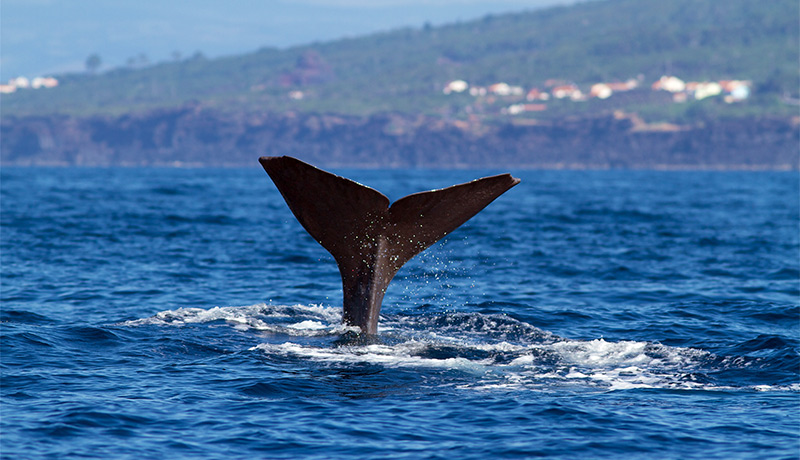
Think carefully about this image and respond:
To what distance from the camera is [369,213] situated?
34.1 feet

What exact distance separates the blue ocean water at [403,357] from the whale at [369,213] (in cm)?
126

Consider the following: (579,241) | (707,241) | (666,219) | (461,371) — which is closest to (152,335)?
(461,371)

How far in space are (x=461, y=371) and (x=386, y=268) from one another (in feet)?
5.01

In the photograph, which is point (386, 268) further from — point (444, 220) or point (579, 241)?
point (579, 241)

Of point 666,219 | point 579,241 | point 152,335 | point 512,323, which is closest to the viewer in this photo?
point 152,335

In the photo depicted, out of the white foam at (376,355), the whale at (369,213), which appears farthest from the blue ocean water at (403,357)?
the whale at (369,213)

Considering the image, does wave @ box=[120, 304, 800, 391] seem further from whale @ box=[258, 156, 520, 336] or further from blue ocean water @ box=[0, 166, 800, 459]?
whale @ box=[258, 156, 520, 336]

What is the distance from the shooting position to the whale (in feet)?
32.9

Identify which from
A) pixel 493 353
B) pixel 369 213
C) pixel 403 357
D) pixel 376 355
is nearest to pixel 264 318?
pixel 376 355

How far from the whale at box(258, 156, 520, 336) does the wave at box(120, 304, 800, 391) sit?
105cm

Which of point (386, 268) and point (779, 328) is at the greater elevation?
point (386, 268)

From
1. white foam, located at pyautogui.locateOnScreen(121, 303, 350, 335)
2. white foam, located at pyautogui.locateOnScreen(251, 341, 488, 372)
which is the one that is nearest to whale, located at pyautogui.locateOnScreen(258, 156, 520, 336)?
white foam, located at pyautogui.locateOnScreen(251, 341, 488, 372)

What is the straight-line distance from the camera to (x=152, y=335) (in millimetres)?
12750

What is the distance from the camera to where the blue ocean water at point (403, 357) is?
841 cm
